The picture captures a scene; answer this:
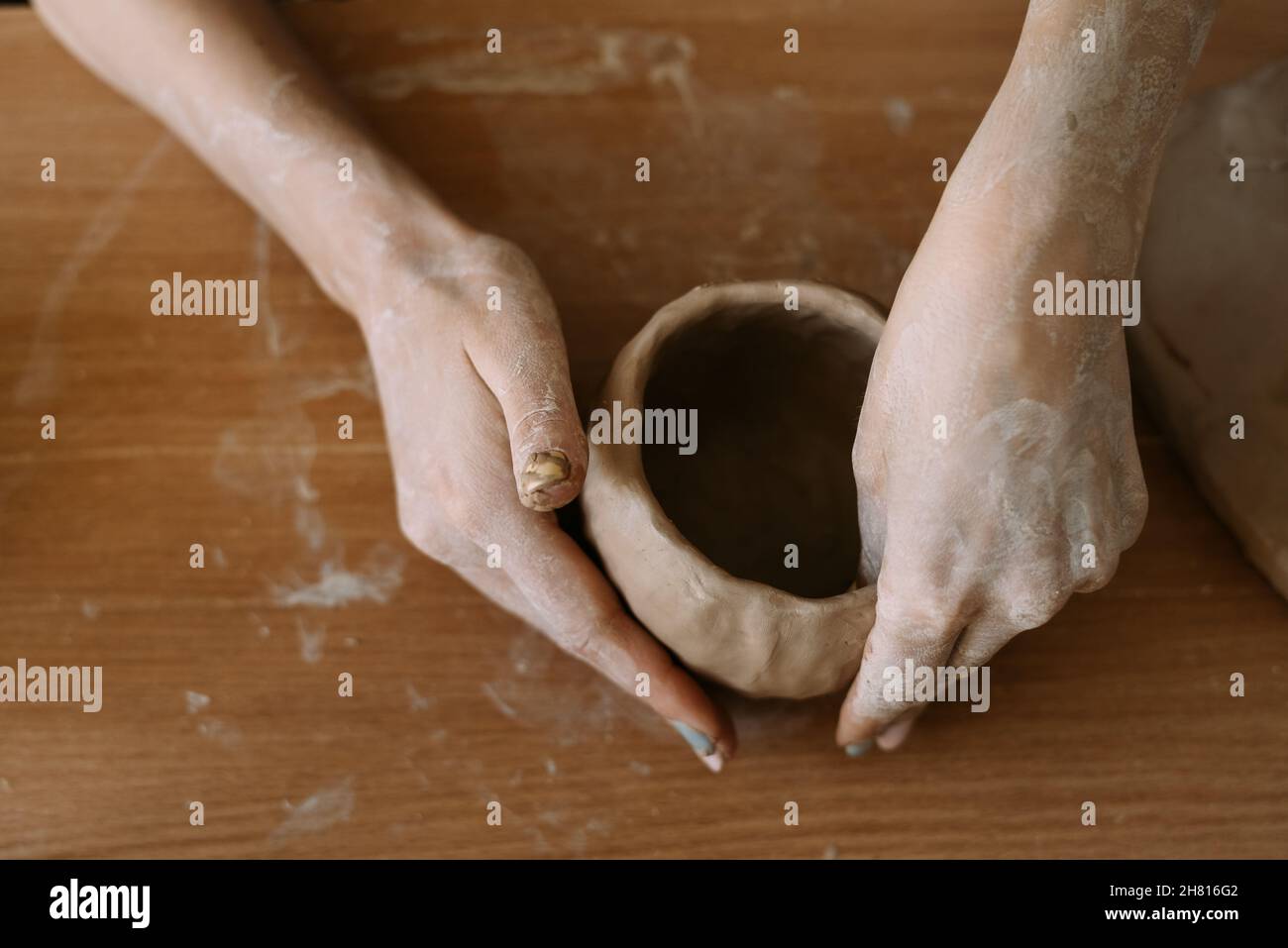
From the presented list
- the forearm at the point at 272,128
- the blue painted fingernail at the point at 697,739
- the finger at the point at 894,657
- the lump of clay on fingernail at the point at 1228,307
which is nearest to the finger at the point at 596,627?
the blue painted fingernail at the point at 697,739

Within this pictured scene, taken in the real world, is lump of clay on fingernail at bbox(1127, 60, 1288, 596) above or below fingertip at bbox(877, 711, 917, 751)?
above

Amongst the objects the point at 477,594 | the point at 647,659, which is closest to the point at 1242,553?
the point at 647,659

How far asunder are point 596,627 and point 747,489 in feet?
0.73

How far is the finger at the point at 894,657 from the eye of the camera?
30.2 inches

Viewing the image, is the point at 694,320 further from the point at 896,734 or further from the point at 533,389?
the point at 896,734

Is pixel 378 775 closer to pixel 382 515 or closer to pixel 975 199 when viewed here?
pixel 382 515

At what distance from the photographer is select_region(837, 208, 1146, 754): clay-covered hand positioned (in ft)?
2.29

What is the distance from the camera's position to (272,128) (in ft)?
3.27

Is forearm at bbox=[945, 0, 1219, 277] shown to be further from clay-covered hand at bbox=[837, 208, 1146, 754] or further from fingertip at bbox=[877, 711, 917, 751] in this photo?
fingertip at bbox=[877, 711, 917, 751]

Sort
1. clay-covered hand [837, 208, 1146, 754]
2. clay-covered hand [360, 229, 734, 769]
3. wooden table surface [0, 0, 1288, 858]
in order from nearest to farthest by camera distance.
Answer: clay-covered hand [837, 208, 1146, 754] → clay-covered hand [360, 229, 734, 769] → wooden table surface [0, 0, 1288, 858]

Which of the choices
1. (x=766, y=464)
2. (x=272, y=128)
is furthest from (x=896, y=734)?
(x=272, y=128)

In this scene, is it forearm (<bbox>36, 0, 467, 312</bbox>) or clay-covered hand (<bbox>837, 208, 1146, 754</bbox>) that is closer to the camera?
clay-covered hand (<bbox>837, 208, 1146, 754</bbox>)

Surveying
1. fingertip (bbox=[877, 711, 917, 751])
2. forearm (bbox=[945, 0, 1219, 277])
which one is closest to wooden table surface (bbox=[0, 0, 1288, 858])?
fingertip (bbox=[877, 711, 917, 751])

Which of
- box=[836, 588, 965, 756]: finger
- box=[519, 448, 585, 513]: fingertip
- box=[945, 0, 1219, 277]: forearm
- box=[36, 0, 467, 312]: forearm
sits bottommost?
box=[836, 588, 965, 756]: finger
